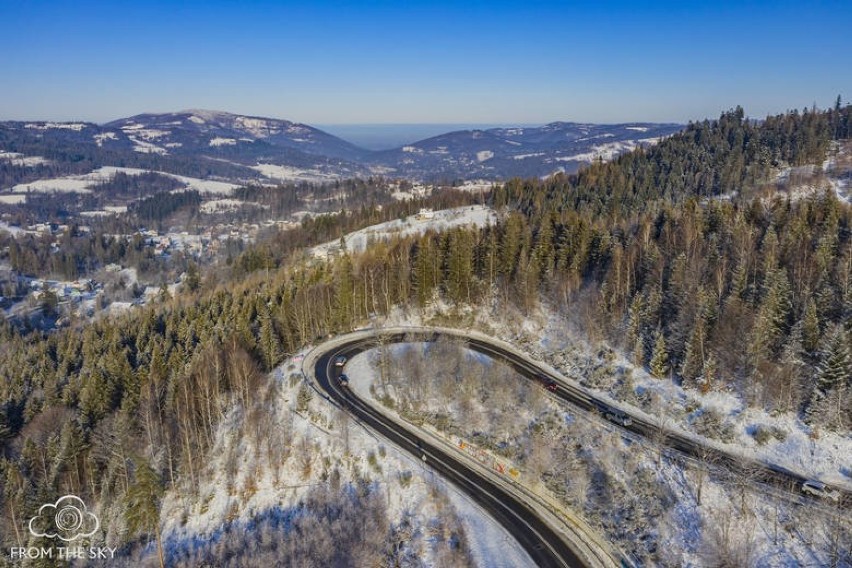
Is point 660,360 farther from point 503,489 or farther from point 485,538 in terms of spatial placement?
point 485,538

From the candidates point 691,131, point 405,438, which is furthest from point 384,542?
point 691,131

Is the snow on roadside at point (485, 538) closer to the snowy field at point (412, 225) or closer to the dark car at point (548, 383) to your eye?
the dark car at point (548, 383)

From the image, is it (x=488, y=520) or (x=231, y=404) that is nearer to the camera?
(x=488, y=520)

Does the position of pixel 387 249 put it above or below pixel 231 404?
above

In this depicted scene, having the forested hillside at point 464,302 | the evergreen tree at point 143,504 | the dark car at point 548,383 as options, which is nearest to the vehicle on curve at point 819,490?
the forested hillside at point 464,302

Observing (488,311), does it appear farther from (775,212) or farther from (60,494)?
(60,494)

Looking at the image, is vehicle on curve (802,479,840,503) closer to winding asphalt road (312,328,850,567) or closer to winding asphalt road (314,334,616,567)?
winding asphalt road (312,328,850,567)

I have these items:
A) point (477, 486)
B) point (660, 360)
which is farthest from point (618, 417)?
point (477, 486)
